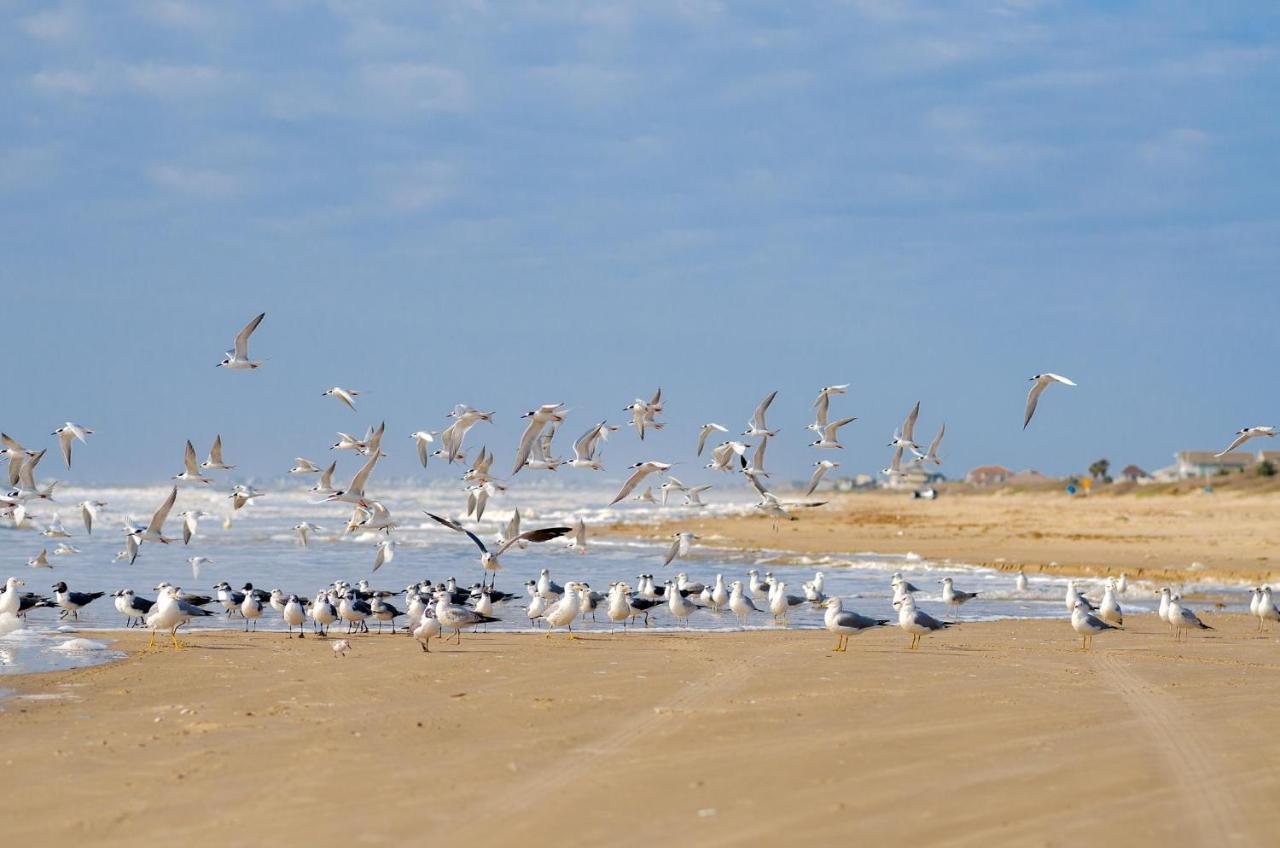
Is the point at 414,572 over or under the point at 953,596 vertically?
under

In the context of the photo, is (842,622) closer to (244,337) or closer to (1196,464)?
(244,337)

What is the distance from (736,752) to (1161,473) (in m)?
117

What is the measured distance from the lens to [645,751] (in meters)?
8.48

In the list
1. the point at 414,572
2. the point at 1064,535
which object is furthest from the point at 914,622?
the point at 1064,535

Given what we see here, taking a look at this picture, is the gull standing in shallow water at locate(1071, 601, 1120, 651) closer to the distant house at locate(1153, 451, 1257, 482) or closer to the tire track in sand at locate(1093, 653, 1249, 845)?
the tire track in sand at locate(1093, 653, 1249, 845)

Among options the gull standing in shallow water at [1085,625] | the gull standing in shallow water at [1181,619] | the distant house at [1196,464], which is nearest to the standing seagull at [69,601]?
the gull standing in shallow water at [1085,625]

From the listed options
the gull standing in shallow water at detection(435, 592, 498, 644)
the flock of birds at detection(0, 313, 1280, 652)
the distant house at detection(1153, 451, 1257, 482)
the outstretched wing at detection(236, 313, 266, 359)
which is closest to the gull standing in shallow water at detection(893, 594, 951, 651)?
the flock of birds at detection(0, 313, 1280, 652)

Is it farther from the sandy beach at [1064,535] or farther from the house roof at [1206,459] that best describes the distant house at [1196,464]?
the sandy beach at [1064,535]

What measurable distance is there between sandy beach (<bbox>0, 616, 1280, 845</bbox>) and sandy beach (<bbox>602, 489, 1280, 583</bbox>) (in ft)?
48.9

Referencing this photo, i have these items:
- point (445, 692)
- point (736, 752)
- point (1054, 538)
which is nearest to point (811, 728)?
point (736, 752)

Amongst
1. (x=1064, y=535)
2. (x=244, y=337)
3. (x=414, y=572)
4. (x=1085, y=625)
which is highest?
(x=244, y=337)

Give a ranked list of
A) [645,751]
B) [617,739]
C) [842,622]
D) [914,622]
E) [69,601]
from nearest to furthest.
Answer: [645,751]
[617,739]
[842,622]
[914,622]
[69,601]

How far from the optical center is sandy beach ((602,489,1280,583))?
28094 mm

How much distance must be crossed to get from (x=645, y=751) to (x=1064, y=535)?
31.1 meters
